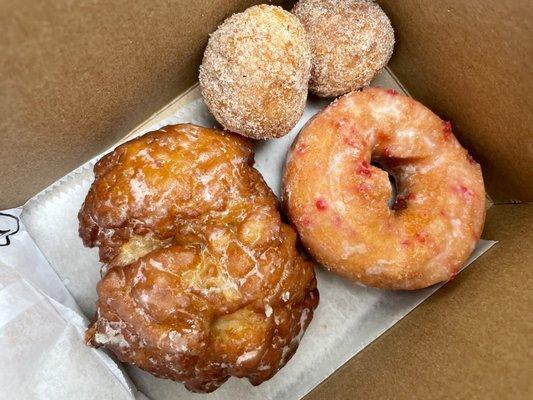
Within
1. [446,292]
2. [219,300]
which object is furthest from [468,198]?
[219,300]

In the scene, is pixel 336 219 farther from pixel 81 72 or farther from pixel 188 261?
pixel 81 72

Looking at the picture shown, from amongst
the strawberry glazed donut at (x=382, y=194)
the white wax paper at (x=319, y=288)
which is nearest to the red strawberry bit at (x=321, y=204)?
the strawberry glazed donut at (x=382, y=194)

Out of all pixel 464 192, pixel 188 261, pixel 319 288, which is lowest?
pixel 319 288

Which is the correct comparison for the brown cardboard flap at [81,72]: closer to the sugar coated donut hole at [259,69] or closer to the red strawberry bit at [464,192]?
the sugar coated donut hole at [259,69]

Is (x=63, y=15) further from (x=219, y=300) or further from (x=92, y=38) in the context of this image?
(x=219, y=300)

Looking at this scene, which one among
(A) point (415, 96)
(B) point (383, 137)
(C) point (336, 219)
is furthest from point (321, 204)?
(A) point (415, 96)

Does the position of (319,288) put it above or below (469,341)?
below

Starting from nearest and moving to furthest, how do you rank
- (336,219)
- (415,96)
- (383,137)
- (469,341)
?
(469,341) → (336,219) → (383,137) → (415,96)

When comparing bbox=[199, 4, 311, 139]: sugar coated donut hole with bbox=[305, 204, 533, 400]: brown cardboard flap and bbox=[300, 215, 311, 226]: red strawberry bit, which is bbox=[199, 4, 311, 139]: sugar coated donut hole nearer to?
bbox=[300, 215, 311, 226]: red strawberry bit
